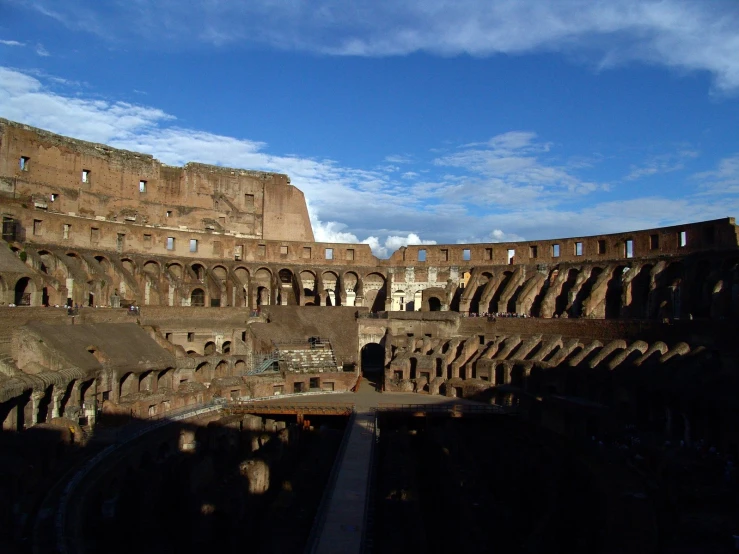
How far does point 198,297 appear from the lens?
37.7 m

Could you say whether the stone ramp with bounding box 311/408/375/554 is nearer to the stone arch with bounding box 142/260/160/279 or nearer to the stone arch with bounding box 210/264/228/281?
the stone arch with bounding box 142/260/160/279

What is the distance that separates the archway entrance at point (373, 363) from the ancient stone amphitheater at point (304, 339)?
0.18 m

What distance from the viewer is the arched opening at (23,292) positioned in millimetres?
27828

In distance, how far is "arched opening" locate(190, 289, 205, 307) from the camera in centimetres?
3750

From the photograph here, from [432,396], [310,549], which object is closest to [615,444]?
[432,396]

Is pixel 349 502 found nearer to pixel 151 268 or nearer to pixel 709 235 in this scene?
pixel 709 235

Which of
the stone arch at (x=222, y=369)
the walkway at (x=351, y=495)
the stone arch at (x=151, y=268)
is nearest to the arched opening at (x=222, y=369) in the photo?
the stone arch at (x=222, y=369)

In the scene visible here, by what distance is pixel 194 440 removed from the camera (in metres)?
23.3

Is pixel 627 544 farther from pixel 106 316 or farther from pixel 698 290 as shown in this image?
pixel 106 316

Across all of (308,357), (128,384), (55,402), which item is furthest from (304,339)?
(55,402)

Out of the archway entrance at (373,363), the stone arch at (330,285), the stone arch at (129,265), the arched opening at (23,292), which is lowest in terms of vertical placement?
the archway entrance at (373,363)

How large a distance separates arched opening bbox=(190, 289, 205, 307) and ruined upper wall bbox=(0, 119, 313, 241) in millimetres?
7260

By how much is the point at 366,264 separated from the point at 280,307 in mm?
8247

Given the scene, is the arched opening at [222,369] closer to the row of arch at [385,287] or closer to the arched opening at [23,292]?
the row of arch at [385,287]
